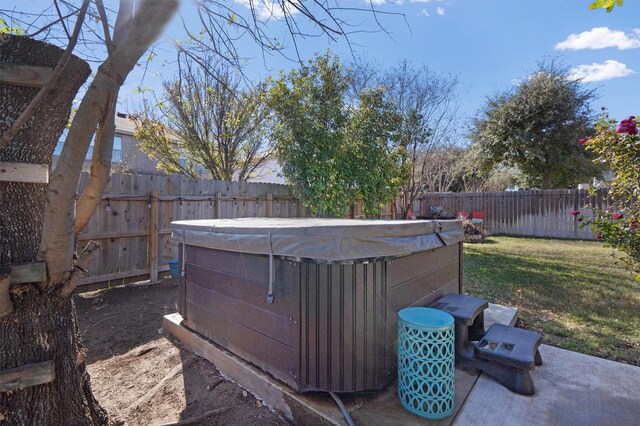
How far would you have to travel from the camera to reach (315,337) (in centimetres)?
197

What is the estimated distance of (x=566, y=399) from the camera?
2.09 meters

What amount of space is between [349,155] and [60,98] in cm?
553

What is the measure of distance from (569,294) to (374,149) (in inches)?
168

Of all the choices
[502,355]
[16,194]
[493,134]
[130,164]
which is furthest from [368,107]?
[130,164]

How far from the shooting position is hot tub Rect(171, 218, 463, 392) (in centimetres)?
192

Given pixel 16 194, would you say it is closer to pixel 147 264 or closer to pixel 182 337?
pixel 182 337

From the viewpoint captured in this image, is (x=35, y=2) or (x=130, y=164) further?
(x=130, y=164)

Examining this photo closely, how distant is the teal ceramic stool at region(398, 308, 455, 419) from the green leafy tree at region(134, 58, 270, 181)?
6.07 meters

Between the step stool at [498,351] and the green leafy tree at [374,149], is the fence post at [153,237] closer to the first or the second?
the green leafy tree at [374,149]

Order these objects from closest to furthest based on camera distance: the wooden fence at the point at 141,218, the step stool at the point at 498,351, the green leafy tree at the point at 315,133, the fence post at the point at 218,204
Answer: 1. the step stool at the point at 498,351
2. the wooden fence at the point at 141,218
3. the fence post at the point at 218,204
4. the green leafy tree at the point at 315,133

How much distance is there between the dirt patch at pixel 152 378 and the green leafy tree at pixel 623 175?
3821 millimetres

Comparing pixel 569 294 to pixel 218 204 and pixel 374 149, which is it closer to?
pixel 374 149

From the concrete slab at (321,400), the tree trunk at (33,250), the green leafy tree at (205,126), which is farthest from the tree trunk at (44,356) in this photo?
the green leafy tree at (205,126)

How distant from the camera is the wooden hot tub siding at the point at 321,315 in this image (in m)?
1.93
